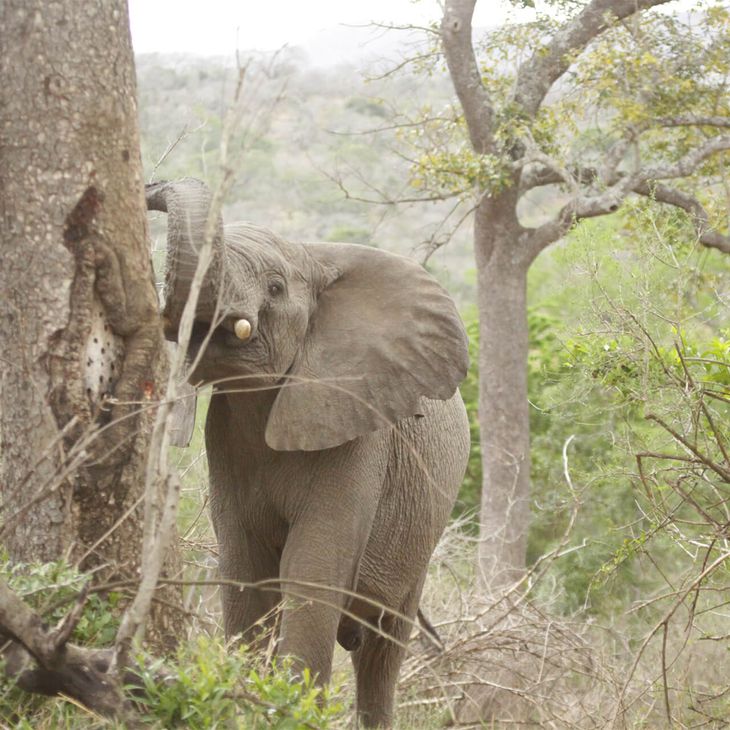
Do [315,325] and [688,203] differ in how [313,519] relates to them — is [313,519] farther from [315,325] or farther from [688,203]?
[688,203]

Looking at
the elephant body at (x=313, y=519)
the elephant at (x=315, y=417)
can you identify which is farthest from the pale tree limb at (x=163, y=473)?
the elephant body at (x=313, y=519)

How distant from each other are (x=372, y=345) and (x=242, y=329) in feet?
2.73

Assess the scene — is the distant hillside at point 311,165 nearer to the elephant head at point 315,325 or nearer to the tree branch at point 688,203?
the tree branch at point 688,203

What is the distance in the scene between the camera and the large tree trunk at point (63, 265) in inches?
163

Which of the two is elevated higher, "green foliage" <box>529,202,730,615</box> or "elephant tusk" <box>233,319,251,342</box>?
"elephant tusk" <box>233,319,251,342</box>

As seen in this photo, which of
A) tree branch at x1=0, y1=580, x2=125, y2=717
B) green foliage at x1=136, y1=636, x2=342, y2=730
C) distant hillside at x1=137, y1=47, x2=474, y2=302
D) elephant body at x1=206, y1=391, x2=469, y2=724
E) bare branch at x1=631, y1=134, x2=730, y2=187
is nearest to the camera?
tree branch at x1=0, y1=580, x2=125, y2=717

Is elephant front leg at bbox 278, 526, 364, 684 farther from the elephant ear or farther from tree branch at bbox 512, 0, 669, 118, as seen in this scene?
tree branch at bbox 512, 0, 669, 118

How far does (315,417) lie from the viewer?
200 inches

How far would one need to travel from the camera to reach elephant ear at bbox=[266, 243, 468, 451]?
16.9ft

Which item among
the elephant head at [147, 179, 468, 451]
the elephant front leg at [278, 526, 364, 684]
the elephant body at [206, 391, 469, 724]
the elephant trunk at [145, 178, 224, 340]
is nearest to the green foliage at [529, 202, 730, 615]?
the elephant head at [147, 179, 468, 451]

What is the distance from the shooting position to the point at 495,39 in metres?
13.4

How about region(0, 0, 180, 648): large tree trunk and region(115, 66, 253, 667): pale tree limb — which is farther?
region(0, 0, 180, 648): large tree trunk

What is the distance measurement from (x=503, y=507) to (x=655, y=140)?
165 inches

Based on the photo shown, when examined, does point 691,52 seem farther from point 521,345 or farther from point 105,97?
point 105,97
